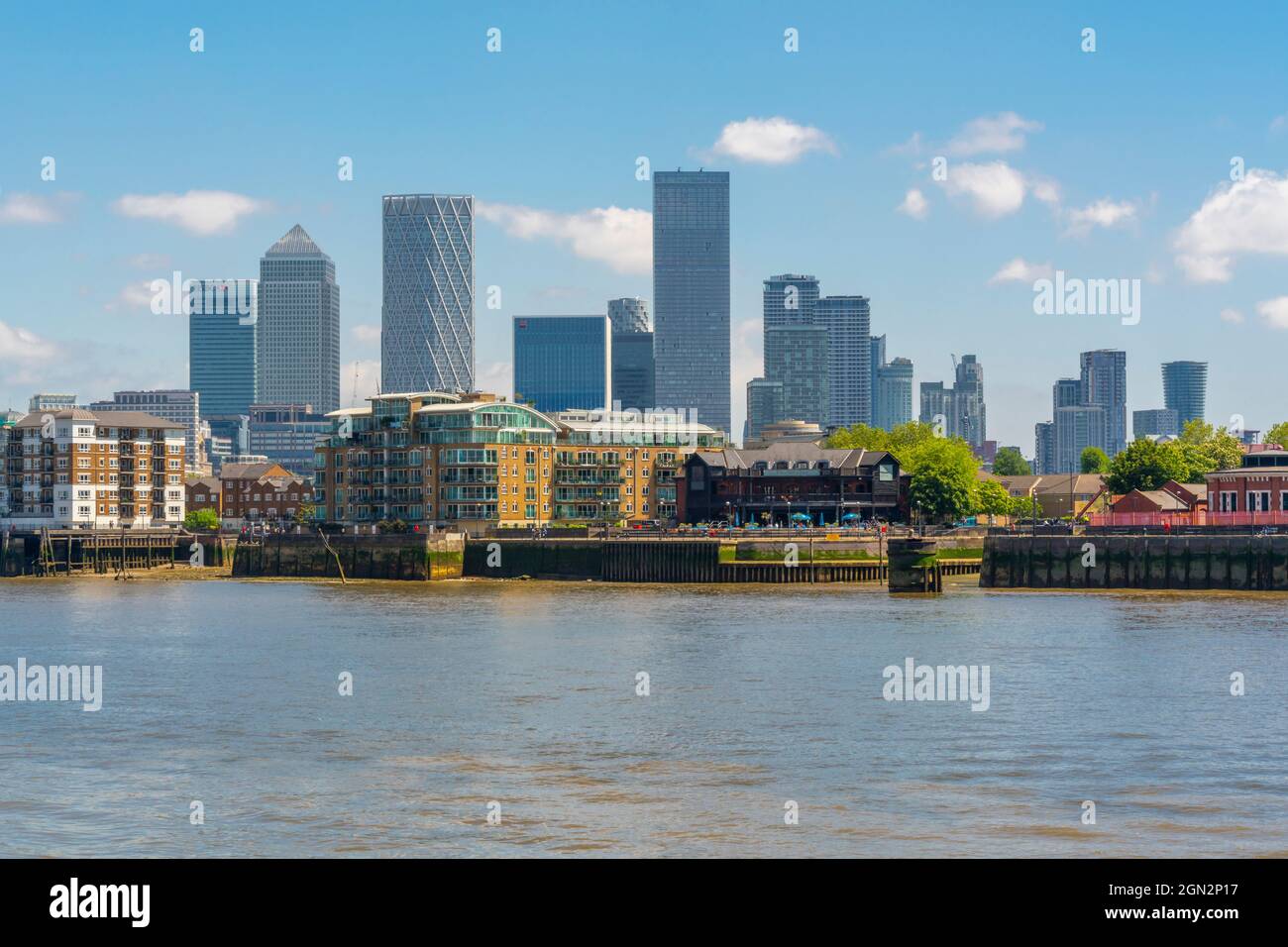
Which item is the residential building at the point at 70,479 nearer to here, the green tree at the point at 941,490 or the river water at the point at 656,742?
the green tree at the point at 941,490

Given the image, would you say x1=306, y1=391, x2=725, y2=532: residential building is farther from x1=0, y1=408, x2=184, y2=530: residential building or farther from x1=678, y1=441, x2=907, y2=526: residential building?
x1=0, y1=408, x2=184, y2=530: residential building

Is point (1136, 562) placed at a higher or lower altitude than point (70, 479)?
lower

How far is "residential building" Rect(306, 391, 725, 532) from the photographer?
17812cm

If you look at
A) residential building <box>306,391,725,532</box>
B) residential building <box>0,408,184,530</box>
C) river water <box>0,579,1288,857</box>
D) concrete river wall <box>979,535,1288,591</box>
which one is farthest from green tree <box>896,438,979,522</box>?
residential building <box>0,408,184,530</box>

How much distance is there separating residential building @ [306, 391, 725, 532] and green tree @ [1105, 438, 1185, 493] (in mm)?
56107

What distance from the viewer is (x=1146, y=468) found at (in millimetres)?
178750

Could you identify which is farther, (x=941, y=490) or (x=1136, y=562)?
(x=941, y=490)

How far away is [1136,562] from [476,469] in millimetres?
83937

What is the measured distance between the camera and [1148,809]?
37312 millimetres

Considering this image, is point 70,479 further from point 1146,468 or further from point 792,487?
point 1146,468

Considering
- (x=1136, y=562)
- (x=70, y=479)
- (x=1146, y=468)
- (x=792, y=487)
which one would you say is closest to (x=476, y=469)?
(x=792, y=487)

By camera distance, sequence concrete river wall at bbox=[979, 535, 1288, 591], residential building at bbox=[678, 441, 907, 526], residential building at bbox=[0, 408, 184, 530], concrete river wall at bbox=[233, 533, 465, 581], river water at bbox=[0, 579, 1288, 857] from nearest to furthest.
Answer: river water at bbox=[0, 579, 1288, 857] → concrete river wall at bbox=[979, 535, 1288, 591] → concrete river wall at bbox=[233, 533, 465, 581] → residential building at bbox=[678, 441, 907, 526] → residential building at bbox=[0, 408, 184, 530]

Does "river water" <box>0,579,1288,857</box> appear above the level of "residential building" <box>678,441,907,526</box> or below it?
below

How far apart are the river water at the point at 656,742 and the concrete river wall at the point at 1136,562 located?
23399 mm
